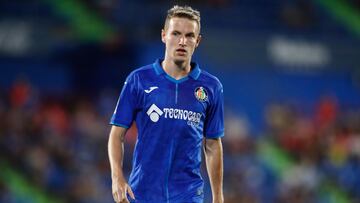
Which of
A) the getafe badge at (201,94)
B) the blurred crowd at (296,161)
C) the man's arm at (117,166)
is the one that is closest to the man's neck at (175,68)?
the getafe badge at (201,94)

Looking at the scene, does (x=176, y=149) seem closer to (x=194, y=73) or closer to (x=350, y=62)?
(x=194, y=73)

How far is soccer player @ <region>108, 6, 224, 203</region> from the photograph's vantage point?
236 inches

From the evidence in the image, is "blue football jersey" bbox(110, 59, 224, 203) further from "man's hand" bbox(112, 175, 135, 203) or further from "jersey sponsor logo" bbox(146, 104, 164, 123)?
"man's hand" bbox(112, 175, 135, 203)

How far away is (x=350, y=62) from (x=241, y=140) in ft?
15.5

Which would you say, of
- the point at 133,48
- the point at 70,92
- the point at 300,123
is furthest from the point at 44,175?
the point at 300,123

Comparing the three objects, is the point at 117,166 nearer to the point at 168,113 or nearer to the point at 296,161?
the point at 168,113

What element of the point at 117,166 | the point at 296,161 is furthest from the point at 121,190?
the point at 296,161

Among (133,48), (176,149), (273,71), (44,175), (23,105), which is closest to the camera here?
(176,149)

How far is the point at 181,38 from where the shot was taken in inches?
235

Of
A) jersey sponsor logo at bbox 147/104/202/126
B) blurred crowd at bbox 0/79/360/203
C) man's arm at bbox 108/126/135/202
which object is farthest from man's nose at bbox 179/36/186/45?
blurred crowd at bbox 0/79/360/203

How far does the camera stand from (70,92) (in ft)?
57.2

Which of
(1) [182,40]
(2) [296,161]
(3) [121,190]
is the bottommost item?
(2) [296,161]

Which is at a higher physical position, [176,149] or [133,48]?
[133,48]

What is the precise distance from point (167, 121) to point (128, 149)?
8921 millimetres
